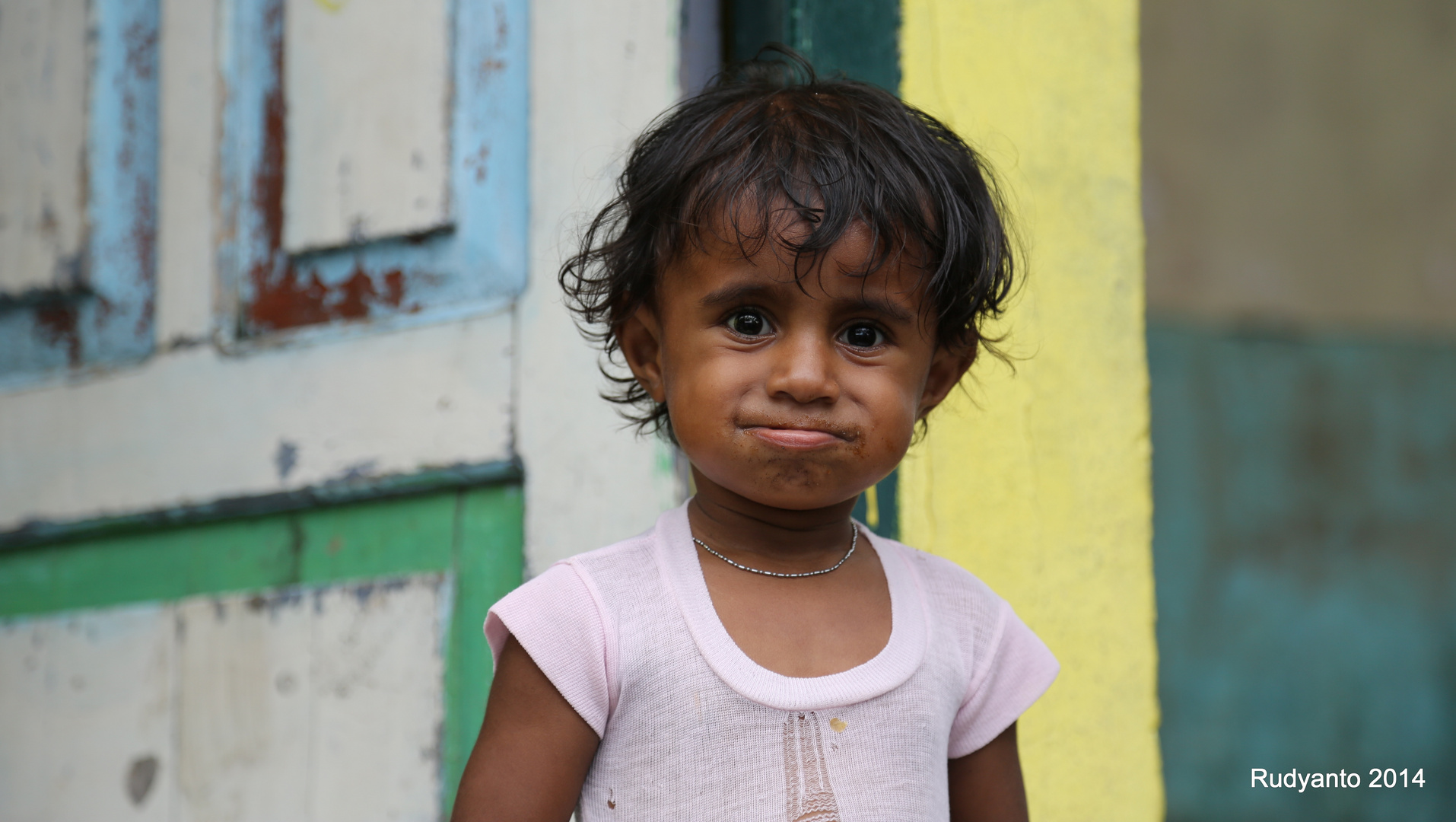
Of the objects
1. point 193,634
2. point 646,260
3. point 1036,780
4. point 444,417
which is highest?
point 646,260

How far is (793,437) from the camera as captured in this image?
3.03 feet

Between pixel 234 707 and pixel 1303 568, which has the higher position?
pixel 234 707

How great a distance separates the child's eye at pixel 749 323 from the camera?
3.15 feet

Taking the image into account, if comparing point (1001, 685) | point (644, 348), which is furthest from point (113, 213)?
point (1001, 685)

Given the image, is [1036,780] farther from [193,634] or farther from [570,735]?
[193,634]

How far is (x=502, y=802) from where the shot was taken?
908 millimetres

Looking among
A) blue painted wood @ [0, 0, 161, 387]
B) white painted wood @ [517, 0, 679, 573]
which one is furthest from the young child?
blue painted wood @ [0, 0, 161, 387]

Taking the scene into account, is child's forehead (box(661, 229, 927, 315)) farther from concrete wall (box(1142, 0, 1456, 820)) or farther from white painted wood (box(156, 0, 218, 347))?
concrete wall (box(1142, 0, 1456, 820))

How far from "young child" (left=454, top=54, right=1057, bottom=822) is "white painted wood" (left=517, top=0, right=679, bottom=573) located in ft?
1.02

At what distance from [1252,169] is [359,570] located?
298 cm

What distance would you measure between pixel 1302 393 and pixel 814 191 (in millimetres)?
3020

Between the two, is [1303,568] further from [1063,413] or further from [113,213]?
[113,213]

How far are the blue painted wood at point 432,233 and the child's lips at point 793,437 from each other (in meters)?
0.59

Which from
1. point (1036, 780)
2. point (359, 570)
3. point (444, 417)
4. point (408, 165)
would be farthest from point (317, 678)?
point (1036, 780)
